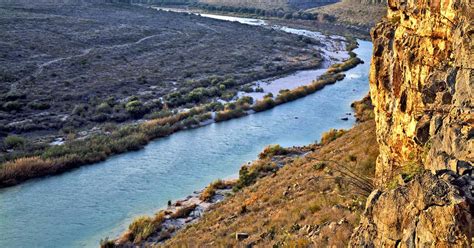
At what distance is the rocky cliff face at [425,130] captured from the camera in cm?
463

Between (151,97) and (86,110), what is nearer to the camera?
(86,110)

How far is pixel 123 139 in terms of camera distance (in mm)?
25625

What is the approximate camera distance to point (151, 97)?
34688 mm

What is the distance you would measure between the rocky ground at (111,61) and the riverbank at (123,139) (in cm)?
253

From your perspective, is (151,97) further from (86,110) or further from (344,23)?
(344,23)

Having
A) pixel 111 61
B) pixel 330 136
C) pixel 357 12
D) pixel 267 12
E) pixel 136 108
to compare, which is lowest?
pixel 136 108

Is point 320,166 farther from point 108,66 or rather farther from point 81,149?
point 108,66

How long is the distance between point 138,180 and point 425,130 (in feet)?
53.0

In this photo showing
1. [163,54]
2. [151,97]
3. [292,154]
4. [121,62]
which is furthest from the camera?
[163,54]

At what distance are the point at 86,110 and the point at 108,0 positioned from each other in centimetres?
6408

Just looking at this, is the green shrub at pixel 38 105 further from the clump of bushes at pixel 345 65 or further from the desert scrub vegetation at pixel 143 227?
the clump of bushes at pixel 345 65

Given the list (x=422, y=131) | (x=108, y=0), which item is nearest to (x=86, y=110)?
(x=422, y=131)

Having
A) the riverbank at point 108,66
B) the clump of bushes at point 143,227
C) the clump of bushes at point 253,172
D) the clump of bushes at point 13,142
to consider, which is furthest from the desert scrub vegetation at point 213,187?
the clump of bushes at point 13,142

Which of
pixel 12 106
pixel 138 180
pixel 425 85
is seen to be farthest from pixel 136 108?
pixel 425 85
